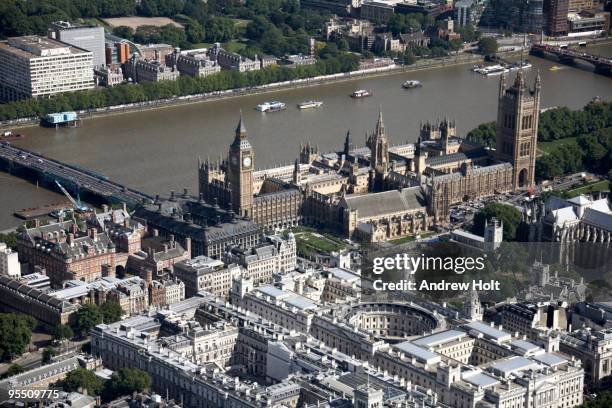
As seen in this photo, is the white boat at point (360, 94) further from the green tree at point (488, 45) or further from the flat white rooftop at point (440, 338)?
the flat white rooftop at point (440, 338)

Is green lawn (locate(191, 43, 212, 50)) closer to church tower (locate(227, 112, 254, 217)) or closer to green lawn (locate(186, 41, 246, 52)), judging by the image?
green lawn (locate(186, 41, 246, 52))

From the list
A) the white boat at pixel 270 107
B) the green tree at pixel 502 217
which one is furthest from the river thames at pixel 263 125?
the green tree at pixel 502 217

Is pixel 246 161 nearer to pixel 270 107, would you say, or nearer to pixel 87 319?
pixel 87 319

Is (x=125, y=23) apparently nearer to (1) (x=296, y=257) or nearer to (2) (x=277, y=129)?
(2) (x=277, y=129)

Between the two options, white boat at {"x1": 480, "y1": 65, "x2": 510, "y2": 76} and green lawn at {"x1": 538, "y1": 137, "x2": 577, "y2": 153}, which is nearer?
green lawn at {"x1": 538, "y1": 137, "x2": 577, "y2": 153}

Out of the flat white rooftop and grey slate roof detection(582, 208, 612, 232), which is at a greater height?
grey slate roof detection(582, 208, 612, 232)

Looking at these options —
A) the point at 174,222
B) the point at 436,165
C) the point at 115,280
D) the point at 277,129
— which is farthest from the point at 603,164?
the point at 115,280

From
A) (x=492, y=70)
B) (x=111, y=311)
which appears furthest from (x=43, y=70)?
(x=111, y=311)

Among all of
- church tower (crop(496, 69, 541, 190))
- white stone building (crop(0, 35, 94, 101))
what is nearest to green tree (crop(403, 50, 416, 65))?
white stone building (crop(0, 35, 94, 101))
